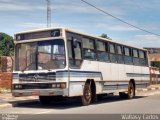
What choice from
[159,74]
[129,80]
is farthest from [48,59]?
[159,74]

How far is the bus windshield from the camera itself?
16.6m

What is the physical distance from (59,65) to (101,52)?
3.92m

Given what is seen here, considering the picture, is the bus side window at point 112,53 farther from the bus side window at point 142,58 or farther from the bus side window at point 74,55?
the bus side window at point 142,58

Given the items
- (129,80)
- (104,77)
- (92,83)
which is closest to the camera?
(92,83)

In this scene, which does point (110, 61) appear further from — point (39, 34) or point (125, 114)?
point (125, 114)

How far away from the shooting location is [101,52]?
19969mm

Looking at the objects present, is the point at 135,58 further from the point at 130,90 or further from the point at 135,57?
the point at 130,90

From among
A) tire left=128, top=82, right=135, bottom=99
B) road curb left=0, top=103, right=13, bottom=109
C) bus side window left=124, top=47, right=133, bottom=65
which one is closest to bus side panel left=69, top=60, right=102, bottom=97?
road curb left=0, top=103, right=13, bottom=109

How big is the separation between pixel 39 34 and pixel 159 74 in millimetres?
37664

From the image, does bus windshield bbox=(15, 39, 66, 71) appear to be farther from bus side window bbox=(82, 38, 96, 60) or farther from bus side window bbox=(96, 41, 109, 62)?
bus side window bbox=(96, 41, 109, 62)

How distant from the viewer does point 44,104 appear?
18.7m

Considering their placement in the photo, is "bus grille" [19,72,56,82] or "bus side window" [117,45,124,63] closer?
"bus grille" [19,72,56,82]

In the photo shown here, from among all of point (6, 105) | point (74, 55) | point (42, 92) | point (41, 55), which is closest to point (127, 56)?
point (74, 55)

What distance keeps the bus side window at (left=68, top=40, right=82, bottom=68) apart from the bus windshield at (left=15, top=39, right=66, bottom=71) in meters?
0.38
